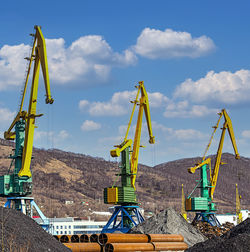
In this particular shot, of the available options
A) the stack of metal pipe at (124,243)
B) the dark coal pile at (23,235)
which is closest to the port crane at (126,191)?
the stack of metal pipe at (124,243)

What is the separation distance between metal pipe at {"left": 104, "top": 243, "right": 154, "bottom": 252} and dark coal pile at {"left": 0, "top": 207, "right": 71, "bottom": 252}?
685 centimetres

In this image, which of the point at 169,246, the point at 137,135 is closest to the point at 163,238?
the point at 169,246

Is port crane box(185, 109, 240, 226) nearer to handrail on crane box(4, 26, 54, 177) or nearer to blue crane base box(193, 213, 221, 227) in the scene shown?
blue crane base box(193, 213, 221, 227)

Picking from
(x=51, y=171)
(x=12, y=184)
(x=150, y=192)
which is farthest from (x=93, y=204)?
(x=12, y=184)

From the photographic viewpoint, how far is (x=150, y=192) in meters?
194

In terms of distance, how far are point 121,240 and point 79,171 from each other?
16246 cm

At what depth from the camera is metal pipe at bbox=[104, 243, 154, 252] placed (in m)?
34.3

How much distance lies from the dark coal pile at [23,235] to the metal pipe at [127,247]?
685 cm

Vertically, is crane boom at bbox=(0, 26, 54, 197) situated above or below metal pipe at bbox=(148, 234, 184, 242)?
above

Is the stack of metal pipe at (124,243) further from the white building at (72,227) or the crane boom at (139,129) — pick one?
the white building at (72,227)

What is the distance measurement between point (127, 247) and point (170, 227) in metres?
12.8

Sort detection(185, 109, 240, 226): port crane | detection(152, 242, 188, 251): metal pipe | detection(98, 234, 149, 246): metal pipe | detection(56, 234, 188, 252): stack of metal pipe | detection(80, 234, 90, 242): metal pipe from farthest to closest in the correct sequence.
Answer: detection(185, 109, 240, 226): port crane
detection(80, 234, 90, 242): metal pipe
detection(152, 242, 188, 251): metal pipe
detection(98, 234, 149, 246): metal pipe
detection(56, 234, 188, 252): stack of metal pipe

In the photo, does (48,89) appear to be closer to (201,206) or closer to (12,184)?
(12,184)

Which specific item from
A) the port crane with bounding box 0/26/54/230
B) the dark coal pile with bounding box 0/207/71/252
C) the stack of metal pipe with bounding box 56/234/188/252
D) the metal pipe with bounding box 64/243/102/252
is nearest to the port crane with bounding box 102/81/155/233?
the port crane with bounding box 0/26/54/230
